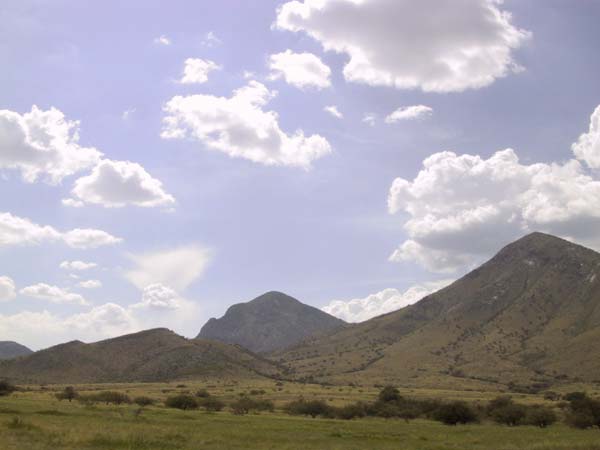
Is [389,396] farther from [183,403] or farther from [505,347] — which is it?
[505,347]

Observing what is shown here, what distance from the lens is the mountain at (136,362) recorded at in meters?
146

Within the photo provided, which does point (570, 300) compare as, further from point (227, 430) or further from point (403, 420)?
point (227, 430)

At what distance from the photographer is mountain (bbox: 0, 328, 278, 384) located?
14575 centimetres

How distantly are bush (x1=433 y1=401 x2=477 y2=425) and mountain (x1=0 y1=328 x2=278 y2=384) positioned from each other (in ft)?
300

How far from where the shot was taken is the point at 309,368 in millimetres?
179000

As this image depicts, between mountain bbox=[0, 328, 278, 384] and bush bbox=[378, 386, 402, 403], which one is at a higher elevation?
mountain bbox=[0, 328, 278, 384]

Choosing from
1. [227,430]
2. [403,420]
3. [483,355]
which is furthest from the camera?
[483,355]

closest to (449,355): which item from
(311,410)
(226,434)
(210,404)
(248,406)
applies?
(311,410)

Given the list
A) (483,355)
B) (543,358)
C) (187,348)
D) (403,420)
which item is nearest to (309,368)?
(187,348)

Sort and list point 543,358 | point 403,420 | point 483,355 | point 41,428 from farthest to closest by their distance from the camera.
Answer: point 483,355
point 543,358
point 403,420
point 41,428

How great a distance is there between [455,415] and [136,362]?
11753 centimetres

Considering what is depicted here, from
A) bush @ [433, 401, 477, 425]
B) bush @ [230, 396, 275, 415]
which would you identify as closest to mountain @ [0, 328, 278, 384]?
bush @ [230, 396, 275, 415]

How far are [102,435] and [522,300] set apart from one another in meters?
176

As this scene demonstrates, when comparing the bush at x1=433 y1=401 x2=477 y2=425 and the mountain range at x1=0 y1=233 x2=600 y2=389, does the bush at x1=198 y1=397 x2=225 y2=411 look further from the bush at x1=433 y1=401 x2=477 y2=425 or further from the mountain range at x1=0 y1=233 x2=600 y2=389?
the mountain range at x1=0 y1=233 x2=600 y2=389
